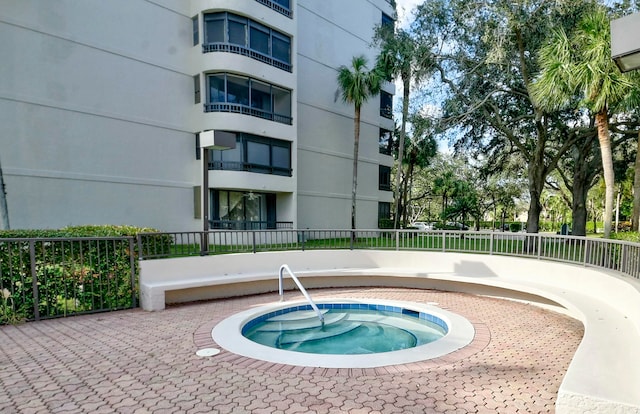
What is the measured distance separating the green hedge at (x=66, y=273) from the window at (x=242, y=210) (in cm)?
800

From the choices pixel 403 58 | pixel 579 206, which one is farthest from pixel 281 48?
pixel 579 206

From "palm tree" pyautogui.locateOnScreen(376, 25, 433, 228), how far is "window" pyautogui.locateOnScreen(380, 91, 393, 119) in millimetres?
3904

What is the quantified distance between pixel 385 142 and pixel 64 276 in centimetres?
2085

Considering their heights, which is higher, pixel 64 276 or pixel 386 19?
pixel 386 19

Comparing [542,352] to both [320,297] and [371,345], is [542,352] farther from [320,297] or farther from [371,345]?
→ [320,297]

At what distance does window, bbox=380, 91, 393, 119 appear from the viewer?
23.6 metres

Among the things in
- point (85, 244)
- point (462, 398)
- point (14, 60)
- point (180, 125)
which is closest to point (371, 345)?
point (462, 398)

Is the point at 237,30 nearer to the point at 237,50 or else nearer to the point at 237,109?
the point at 237,50

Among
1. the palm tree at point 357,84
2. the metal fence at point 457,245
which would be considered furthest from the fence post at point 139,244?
the palm tree at point 357,84

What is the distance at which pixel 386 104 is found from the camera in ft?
78.8

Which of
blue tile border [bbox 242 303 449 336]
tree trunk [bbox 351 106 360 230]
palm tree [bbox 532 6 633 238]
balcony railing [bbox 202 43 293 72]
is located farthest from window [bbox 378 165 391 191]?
blue tile border [bbox 242 303 449 336]

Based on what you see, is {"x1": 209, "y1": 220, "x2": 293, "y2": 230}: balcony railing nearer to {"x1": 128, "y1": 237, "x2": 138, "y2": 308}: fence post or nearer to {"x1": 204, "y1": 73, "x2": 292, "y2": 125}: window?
{"x1": 204, "y1": 73, "x2": 292, "y2": 125}: window

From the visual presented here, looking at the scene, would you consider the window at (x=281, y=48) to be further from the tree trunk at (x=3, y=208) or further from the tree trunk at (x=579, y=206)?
the tree trunk at (x=579, y=206)

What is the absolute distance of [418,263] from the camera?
30.5ft
